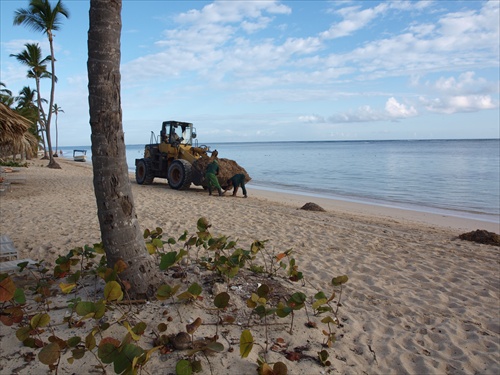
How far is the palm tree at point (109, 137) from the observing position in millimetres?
2650

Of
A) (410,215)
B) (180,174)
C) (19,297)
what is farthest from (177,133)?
(19,297)

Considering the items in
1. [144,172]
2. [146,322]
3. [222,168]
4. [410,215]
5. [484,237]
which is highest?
[222,168]

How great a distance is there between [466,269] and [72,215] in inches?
257

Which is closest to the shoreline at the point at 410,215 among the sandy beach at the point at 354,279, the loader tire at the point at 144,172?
the sandy beach at the point at 354,279

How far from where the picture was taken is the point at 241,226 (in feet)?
23.5

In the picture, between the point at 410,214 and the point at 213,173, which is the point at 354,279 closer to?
the point at 213,173

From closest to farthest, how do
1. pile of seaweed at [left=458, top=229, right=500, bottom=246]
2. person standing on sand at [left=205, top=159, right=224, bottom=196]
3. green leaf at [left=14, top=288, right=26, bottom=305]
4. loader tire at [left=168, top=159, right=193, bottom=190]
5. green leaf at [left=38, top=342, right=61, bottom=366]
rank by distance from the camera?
green leaf at [left=38, top=342, right=61, bottom=366], green leaf at [left=14, top=288, right=26, bottom=305], pile of seaweed at [left=458, top=229, right=500, bottom=246], person standing on sand at [left=205, top=159, right=224, bottom=196], loader tire at [left=168, top=159, right=193, bottom=190]

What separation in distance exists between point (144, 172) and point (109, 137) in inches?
448

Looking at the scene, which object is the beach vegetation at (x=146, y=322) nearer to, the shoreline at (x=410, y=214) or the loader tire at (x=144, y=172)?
the shoreline at (x=410, y=214)

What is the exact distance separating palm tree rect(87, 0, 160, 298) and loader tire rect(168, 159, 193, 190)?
30.3 feet

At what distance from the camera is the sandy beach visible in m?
2.60

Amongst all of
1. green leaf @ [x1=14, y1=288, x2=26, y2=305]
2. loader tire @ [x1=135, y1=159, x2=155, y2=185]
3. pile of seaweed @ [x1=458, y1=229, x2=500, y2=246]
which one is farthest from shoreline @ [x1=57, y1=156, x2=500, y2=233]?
green leaf @ [x1=14, y1=288, x2=26, y2=305]

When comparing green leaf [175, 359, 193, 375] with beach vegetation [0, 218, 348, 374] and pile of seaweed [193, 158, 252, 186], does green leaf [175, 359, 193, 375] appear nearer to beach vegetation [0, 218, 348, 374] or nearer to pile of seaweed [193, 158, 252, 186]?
beach vegetation [0, 218, 348, 374]

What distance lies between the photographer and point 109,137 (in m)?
2.67
